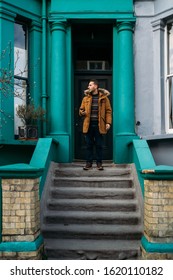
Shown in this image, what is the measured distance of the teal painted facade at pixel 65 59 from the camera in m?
7.47

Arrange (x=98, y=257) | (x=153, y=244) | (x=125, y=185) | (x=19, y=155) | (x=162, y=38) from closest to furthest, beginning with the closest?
(x=153, y=244) < (x=98, y=257) < (x=125, y=185) < (x=19, y=155) < (x=162, y=38)

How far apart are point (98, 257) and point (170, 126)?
3648 mm

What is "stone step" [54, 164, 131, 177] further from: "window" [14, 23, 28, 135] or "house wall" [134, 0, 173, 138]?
"window" [14, 23, 28, 135]

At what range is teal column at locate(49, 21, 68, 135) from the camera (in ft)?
24.6

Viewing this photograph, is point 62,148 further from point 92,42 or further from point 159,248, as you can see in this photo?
point 159,248

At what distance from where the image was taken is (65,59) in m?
7.66

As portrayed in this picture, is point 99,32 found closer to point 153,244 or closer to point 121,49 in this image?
point 121,49

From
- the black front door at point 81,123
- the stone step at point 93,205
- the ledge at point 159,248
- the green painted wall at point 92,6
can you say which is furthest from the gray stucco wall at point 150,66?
the ledge at point 159,248

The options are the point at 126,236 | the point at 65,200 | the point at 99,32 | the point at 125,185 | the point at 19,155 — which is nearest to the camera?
the point at 126,236

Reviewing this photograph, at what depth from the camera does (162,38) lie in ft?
24.4

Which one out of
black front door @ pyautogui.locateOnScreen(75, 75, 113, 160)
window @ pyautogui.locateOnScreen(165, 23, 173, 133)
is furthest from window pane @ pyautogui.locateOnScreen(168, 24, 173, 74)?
black front door @ pyautogui.locateOnScreen(75, 75, 113, 160)

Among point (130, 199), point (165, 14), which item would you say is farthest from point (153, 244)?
point (165, 14)

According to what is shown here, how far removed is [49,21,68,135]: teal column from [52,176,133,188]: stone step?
5.06 ft

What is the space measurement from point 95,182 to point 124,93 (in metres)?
2.35
